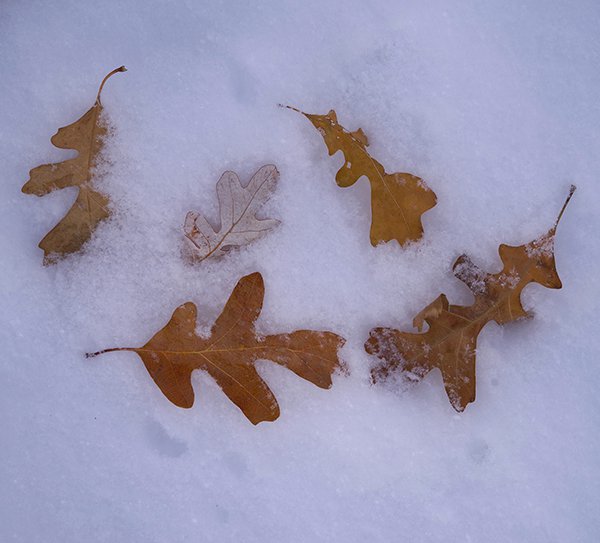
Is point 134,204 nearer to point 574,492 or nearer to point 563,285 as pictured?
point 563,285

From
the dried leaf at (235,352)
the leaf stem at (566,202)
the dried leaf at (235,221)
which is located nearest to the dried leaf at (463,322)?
the leaf stem at (566,202)

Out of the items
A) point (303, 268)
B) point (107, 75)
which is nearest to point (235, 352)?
point (303, 268)

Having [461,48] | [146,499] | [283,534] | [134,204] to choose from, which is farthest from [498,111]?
[146,499]

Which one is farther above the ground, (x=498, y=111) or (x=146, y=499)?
(x=498, y=111)

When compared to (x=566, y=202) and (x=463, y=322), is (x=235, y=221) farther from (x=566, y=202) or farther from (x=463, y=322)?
(x=566, y=202)

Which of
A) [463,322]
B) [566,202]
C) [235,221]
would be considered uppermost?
[566,202]

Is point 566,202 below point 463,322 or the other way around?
the other way around
